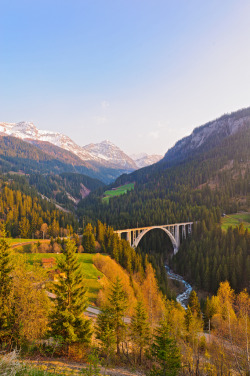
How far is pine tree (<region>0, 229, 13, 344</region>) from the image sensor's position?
60.1 feet

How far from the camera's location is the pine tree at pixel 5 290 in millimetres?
18328

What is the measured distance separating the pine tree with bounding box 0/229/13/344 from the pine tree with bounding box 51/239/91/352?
3.96m

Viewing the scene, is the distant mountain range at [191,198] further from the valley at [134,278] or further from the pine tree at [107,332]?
the pine tree at [107,332]

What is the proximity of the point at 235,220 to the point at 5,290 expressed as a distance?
10939 cm

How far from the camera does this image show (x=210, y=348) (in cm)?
3269

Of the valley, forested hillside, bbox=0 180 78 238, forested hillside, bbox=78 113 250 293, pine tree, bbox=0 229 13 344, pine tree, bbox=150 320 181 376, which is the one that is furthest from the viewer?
forested hillside, bbox=0 180 78 238

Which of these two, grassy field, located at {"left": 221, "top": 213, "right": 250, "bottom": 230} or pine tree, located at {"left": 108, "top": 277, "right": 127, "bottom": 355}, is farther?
grassy field, located at {"left": 221, "top": 213, "right": 250, "bottom": 230}

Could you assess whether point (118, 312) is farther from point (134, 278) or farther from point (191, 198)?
point (191, 198)

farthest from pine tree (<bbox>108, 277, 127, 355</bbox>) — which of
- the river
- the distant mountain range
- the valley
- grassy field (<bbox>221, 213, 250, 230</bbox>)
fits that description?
grassy field (<bbox>221, 213, 250, 230</bbox>)

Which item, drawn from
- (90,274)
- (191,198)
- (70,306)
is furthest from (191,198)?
(70,306)

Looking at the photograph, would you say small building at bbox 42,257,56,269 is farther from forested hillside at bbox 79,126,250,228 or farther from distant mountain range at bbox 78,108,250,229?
forested hillside at bbox 79,126,250,228

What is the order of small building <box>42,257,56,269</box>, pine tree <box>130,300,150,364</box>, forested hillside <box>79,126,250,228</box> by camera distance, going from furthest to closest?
1. forested hillside <box>79,126,250,228</box>
2. small building <box>42,257,56,269</box>
3. pine tree <box>130,300,150,364</box>

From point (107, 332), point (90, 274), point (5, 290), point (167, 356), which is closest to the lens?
point (5, 290)

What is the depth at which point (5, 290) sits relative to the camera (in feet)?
63.4
